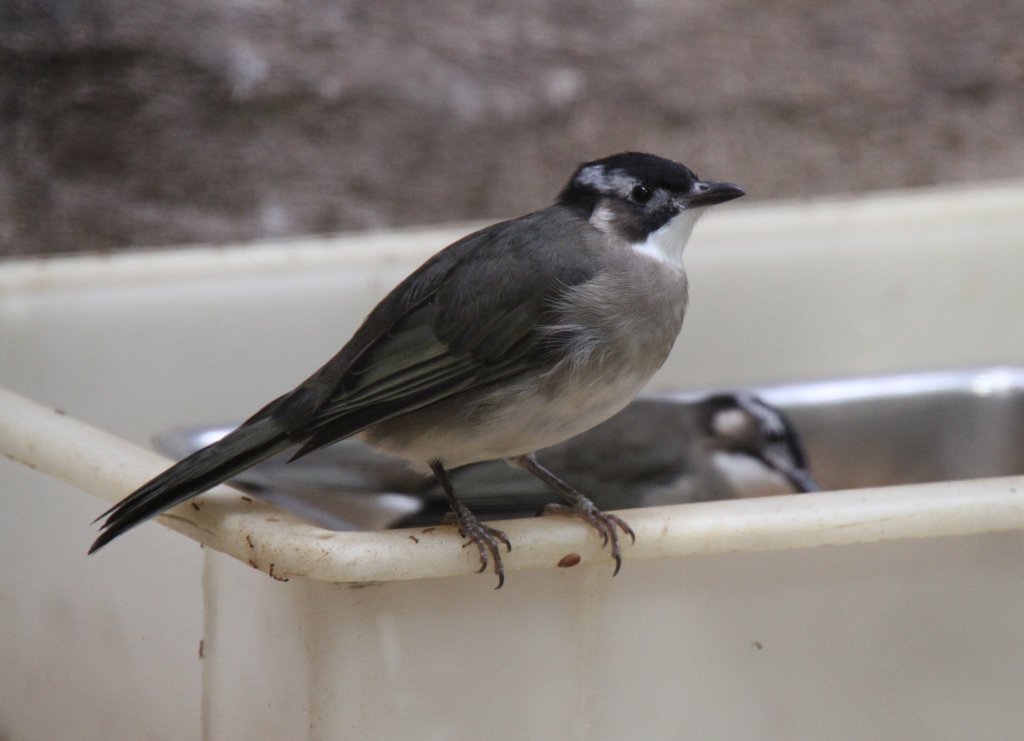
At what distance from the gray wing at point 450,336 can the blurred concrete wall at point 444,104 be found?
2.21m

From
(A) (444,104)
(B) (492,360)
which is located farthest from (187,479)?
(A) (444,104)

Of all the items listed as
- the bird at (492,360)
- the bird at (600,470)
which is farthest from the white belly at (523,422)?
the bird at (600,470)

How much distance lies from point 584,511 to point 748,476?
1606mm

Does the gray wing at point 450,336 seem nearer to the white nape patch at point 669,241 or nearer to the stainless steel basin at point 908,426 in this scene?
the white nape patch at point 669,241

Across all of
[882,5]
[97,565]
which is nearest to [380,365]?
[97,565]

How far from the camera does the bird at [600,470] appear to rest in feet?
12.0

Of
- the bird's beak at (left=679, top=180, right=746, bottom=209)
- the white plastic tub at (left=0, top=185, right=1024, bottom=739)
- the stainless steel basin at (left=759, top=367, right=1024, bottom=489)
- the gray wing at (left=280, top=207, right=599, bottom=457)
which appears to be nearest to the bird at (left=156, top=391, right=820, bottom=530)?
the stainless steel basin at (left=759, top=367, right=1024, bottom=489)

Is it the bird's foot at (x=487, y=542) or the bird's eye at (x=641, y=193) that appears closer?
the bird's foot at (x=487, y=542)

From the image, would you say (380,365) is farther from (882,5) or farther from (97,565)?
(882,5)

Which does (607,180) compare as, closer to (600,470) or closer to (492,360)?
(492,360)

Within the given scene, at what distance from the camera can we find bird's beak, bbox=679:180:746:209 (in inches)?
115

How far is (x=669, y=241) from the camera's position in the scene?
9.69 ft

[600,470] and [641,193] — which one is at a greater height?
[641,193]

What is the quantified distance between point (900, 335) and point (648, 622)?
2.38 meters
